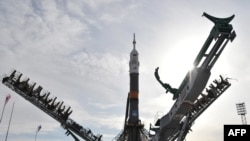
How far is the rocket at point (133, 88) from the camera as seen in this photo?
5000 centimetres

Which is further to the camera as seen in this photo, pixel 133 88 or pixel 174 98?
pixel 133 88

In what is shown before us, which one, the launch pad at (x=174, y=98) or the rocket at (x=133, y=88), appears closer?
the launch pad at (x=174, y=98)

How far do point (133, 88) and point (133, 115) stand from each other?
498 cm

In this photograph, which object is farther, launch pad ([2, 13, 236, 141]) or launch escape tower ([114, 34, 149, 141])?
launch escape tower ([114, 34, 149, 141])

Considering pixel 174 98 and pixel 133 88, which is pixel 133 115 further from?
pixel 174 98

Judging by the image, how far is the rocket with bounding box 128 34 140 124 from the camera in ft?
164

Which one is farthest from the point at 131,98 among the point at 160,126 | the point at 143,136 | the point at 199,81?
the point at 199,81

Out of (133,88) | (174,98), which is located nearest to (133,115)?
(133,88)

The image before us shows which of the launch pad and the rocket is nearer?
the launch pad

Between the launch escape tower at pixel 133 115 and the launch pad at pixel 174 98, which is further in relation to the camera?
the launch escape tower at pixel 133 115

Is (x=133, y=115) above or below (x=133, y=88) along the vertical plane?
below

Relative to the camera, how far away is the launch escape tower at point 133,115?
48.5 metres

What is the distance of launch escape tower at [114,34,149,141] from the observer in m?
48.5

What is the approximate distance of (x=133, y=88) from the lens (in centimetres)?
5169
